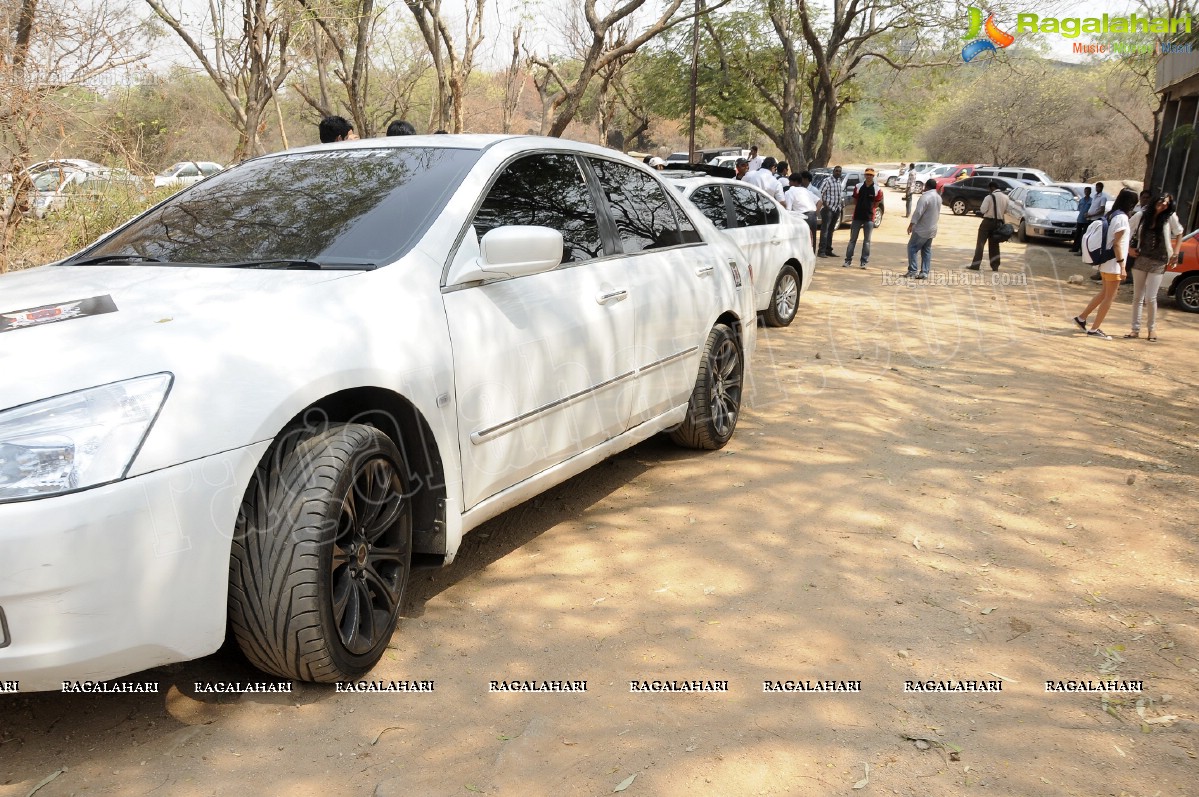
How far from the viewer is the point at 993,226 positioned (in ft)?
55.2

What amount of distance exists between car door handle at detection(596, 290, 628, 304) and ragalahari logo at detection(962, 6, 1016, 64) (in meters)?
21.7

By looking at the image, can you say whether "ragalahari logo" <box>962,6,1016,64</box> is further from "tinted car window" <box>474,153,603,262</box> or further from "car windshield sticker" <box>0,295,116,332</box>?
"car windshield sticker" <box>0,295,116,332</box>

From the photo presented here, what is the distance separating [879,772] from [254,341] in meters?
2.18

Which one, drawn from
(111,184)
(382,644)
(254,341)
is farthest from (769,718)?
(111,184)

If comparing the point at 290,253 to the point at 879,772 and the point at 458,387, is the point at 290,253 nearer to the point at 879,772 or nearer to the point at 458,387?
the point at 458,387

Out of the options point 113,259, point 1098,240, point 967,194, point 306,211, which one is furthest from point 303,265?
point 967,194

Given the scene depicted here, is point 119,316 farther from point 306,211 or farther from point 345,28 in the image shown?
point 345,28

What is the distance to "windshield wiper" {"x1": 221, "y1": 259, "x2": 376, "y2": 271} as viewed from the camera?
126 inches

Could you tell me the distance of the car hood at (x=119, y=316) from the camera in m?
2.40

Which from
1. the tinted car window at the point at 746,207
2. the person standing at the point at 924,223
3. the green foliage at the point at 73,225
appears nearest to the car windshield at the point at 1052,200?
the person standing at the point at 924,223

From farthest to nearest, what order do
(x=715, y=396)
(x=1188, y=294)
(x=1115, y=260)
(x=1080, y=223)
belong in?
(x=1080, y=223) < (x=1188, y=294) < (x=1115, y=260) < (x=715, y=396)

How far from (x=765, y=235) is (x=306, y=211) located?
21.8 ft

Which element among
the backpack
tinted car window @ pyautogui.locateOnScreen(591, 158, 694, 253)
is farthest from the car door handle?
the backpack

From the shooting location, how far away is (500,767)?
269 cm
